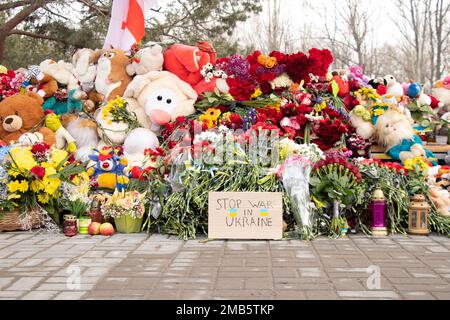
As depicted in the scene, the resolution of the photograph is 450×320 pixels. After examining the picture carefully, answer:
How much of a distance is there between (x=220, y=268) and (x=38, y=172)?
104 inches

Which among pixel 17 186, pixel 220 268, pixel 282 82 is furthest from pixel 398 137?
pixel 17 186

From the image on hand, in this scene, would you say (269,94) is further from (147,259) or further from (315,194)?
(147,259)

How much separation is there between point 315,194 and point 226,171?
3.20 ft

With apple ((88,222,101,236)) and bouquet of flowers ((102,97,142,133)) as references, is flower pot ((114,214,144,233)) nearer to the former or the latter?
apple ((88,222,101,236))

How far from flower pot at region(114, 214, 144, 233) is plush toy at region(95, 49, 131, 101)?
235cm

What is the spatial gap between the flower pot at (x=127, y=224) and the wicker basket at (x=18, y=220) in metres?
0.92

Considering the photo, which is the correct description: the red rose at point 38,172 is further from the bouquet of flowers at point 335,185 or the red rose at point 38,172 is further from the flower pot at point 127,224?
the bouquet of flowers at point 335,185

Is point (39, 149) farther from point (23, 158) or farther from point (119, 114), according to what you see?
point (119, 114)

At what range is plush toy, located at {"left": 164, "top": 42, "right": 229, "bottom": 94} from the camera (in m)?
7.68

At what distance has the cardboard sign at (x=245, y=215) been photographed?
5688 mm

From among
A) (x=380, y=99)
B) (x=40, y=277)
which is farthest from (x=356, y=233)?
(x=40, y=277)

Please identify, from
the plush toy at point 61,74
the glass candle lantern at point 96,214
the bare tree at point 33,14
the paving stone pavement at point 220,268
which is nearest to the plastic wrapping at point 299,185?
the paving stone pavement at point 220,268

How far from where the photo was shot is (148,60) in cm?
772

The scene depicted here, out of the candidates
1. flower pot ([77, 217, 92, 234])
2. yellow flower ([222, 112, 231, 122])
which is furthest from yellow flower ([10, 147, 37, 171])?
yellow flower ([222, 112, 231, 122])
